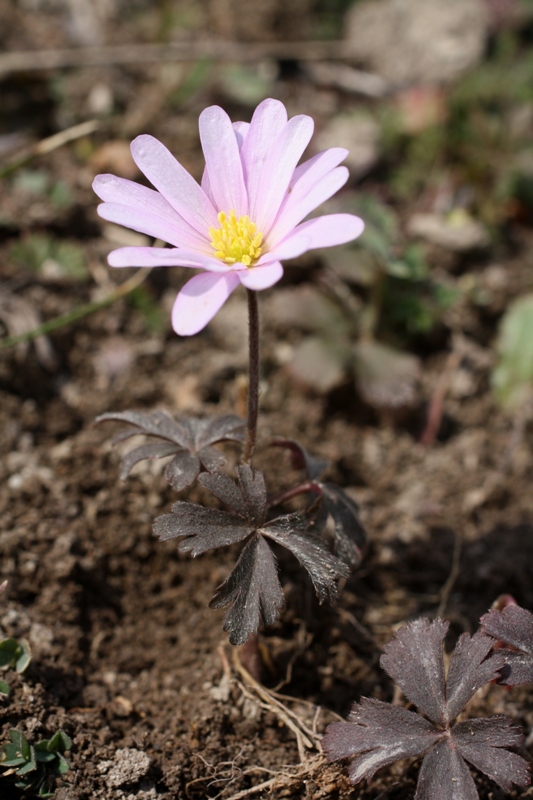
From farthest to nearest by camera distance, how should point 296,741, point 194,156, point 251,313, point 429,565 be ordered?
point 194,156
point 429,565
point 296,741
point 251,313

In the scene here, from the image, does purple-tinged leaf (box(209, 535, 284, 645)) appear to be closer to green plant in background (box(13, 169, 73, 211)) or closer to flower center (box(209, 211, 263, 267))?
flower center (box(209, 211, 263, 267))

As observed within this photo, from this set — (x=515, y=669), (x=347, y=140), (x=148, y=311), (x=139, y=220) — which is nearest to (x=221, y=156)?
(x=139, y=220)

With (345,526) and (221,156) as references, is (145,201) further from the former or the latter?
(345,526)

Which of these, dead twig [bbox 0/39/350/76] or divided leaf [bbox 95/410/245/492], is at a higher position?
dead twig [bbox 0/39/350/76]

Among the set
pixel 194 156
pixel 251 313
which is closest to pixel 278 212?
pixel 251 313

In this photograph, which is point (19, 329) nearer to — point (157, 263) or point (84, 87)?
point (157, 263)

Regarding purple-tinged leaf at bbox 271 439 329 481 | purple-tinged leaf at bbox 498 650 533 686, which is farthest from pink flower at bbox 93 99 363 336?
purple-tinged leaf at bbox 498 650 533 686

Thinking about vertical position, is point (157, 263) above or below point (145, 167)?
below
